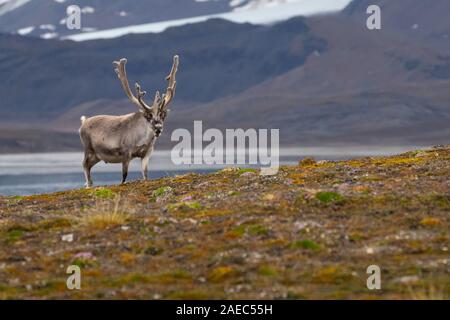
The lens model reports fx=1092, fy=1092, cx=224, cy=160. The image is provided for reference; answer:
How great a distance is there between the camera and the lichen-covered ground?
18281mm

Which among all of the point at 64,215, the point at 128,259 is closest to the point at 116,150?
the point at 64,215

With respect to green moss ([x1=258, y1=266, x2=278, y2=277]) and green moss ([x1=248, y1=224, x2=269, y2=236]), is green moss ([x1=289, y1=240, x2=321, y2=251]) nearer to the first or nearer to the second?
green moss ([x1=248, y1=224, x2=269, y2=236])

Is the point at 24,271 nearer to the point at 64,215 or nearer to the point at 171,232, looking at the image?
the point at 171,232

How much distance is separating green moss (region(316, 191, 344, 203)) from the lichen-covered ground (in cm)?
3

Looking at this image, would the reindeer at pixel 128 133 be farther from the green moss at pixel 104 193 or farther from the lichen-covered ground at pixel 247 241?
the lichen-covered ground at pixel 247 241

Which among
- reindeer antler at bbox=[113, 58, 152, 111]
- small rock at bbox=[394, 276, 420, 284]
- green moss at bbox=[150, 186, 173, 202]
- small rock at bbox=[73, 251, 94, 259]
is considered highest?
reindeer antler at bbox=[113, 58, 152, 111]

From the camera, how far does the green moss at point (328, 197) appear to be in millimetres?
24016

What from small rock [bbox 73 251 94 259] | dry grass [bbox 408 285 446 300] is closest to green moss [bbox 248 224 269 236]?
small rock [bbox 73 251 94 259]

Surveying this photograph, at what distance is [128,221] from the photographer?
76.5 ft

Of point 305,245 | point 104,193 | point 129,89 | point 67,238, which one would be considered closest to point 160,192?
point 104,193

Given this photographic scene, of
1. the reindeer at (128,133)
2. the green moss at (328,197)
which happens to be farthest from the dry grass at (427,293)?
the reindeer at (128,133)

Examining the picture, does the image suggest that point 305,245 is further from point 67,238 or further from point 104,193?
point 104,193

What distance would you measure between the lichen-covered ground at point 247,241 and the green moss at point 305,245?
3 centimetres
